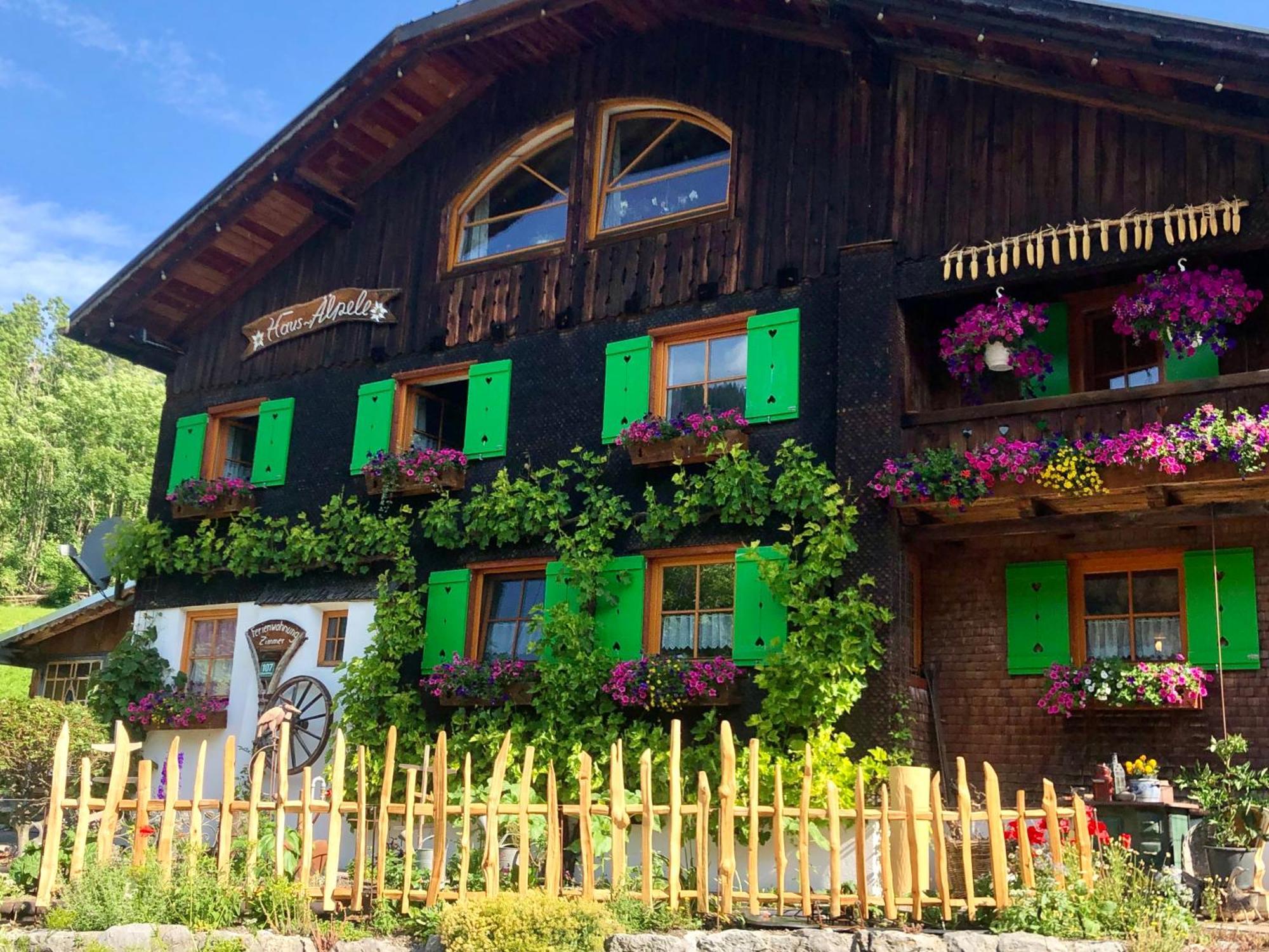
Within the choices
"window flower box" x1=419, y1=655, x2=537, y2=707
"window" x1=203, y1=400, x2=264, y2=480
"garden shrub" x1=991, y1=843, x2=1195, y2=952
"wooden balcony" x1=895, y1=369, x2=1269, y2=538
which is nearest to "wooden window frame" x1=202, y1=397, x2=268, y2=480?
"window" x1=203, y1=400, x2=264, y2=480

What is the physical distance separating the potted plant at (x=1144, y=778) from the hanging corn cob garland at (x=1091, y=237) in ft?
14.6

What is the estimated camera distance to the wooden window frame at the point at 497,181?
636 inches

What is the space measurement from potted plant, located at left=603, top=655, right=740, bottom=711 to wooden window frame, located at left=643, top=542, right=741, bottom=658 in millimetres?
359

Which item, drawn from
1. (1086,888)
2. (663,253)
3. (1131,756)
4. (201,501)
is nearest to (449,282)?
(663,253)

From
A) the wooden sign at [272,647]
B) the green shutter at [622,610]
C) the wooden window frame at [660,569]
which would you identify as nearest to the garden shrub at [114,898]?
the green shutter at [622,610]

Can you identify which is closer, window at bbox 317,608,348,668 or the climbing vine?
the climbing vine

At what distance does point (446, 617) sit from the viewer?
15055 millimetres

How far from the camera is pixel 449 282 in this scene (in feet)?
54.2

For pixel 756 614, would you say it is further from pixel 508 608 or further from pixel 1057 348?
pixel 1057 348

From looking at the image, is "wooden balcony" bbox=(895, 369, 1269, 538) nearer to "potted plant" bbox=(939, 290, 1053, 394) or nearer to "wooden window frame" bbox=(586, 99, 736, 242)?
"potted plant" bbox=(939, 290, 1053, 394)

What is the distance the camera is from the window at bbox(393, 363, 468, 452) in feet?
53.8

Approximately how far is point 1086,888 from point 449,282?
10504mm

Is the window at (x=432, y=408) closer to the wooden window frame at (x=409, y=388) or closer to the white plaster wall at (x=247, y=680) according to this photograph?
the wooden window frame at (x=409, y=388)

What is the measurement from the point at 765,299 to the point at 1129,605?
4.63 m
